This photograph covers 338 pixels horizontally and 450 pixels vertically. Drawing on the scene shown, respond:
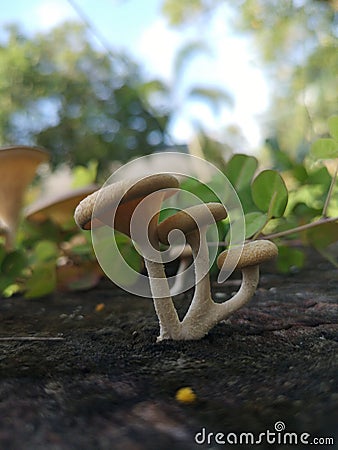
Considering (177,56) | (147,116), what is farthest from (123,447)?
(147,116)

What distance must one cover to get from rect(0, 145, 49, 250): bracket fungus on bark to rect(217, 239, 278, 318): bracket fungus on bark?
0.61 metres

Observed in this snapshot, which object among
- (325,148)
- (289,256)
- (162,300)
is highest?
(325,148)

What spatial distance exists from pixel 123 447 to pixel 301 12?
2673mm

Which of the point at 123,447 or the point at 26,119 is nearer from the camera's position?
the point at 123,447

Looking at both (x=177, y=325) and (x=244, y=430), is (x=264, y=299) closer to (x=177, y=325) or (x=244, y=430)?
(x=177, y=325)

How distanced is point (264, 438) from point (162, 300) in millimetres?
201

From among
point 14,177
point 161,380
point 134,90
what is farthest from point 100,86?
point 161,380

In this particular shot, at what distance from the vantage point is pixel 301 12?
8.23 feet

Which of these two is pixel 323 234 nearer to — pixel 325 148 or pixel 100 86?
pixel 325 148

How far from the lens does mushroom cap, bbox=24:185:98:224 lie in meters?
0.96

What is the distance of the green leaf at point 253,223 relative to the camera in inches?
23.6

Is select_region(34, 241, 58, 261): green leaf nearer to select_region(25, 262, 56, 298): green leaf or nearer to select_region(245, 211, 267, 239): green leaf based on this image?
select_region(25, 262, 56, 298): green leaf

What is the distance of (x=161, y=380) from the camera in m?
0.42

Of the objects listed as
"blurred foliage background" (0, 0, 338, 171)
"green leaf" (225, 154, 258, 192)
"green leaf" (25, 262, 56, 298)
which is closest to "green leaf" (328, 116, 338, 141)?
"green leaf" (225, 154, 258, 192)
